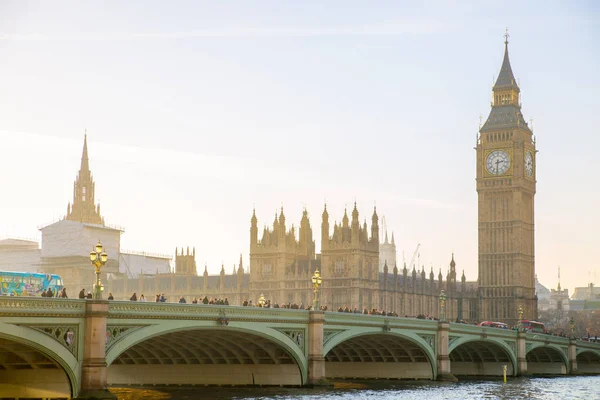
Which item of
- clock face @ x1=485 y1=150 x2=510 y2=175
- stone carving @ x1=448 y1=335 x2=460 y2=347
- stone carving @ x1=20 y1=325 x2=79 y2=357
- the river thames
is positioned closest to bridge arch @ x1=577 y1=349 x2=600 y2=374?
the river thames

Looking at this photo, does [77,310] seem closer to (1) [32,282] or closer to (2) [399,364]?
(1) [32,282]

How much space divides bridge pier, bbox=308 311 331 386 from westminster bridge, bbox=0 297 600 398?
61 millimetres

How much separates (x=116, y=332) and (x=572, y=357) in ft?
242

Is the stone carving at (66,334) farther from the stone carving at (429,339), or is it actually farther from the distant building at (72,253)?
the distant building at (72,253)

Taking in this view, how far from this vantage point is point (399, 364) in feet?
279

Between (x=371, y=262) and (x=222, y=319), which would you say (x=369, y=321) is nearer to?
(x=222, y=319)

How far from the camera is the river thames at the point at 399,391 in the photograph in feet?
210

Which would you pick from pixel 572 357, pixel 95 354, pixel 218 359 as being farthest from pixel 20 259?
pixel 95 354

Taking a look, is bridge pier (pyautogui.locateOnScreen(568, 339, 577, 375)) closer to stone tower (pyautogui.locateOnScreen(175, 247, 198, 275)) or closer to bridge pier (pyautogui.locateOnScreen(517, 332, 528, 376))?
bridge pier (pyautogui.locateOnScreen(517, 332, 528, 376))

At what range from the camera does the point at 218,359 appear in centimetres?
6969

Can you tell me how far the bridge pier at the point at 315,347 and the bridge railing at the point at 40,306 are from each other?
19434 millimetres

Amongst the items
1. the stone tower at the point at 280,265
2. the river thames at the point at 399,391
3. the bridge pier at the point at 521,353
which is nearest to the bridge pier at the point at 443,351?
the river thames at the point at 399,391

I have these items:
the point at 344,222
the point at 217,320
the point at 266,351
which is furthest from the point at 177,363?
the point at 344,222

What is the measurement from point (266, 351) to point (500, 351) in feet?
126
